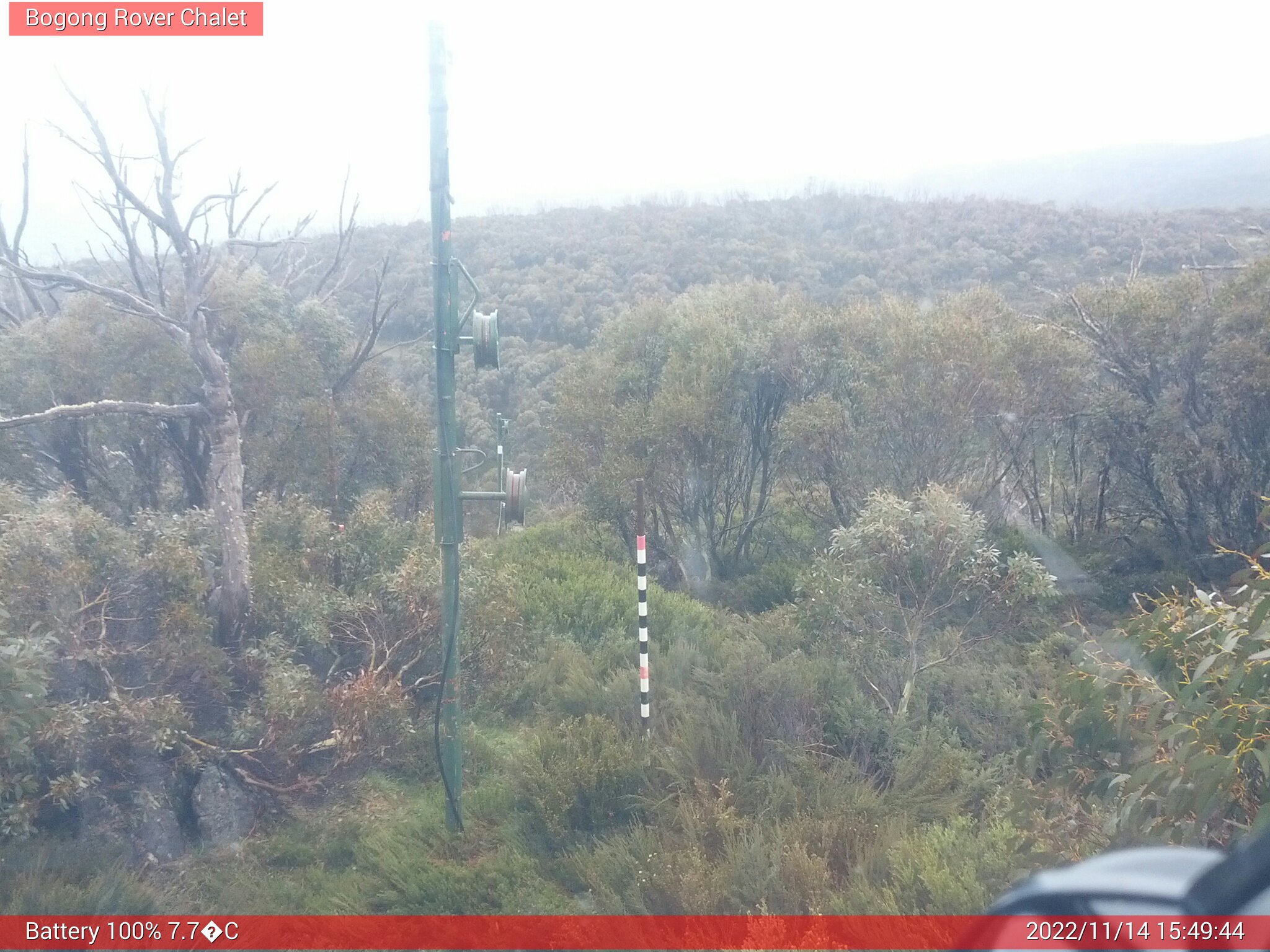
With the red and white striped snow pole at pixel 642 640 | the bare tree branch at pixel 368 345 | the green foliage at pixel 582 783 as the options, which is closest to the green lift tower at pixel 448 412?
the green foliage at pixel 582 783

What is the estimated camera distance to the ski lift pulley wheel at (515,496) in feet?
17.4

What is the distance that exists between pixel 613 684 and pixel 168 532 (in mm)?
3418

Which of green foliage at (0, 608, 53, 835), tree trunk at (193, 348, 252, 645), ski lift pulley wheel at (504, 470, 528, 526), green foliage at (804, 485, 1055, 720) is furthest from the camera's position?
tree trunk at (193, 348, 252, 645)

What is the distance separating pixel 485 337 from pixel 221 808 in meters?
3.37

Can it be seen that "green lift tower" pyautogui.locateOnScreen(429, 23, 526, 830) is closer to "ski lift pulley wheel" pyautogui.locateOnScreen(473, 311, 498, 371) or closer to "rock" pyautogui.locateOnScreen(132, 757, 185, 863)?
"ski lift pulley wheel" pyautogui.locateOnScreen(473, 311, 498, 371)

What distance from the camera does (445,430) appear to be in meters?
5.18

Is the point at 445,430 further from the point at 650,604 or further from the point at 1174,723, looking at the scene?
the point at 650,604

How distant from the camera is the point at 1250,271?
34.0 feet

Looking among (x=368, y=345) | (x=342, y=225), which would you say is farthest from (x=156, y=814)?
(x=342, y=225)

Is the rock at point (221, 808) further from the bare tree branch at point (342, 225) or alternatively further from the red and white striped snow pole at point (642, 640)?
the bare tree branch at point (342, 225)

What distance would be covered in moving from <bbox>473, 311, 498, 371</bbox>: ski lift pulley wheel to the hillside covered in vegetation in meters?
2.20

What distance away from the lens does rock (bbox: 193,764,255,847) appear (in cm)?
534

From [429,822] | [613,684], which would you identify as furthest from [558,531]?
[429,822]

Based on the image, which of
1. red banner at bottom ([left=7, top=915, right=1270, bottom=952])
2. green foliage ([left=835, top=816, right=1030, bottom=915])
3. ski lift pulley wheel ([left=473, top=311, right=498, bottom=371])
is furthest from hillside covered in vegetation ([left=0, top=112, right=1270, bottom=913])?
ski lift pulley wheel ([left=473, top=311, right=498, bottom=371])
